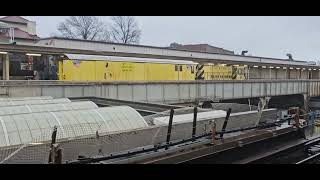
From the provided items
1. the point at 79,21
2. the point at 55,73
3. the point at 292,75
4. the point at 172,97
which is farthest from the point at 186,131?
the point at 79,21

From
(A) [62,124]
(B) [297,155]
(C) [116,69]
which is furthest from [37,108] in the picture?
(C) [116,69]

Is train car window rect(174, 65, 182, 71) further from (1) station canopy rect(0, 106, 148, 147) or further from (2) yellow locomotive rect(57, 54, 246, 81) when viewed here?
(1) station canopy rect(0, 106, 148, 147)

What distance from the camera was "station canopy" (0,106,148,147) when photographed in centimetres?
871

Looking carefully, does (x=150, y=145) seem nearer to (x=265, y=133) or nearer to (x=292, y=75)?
(x=265, y=133)

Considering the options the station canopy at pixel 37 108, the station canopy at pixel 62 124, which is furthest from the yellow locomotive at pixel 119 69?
the station canopy at pixel 62 124

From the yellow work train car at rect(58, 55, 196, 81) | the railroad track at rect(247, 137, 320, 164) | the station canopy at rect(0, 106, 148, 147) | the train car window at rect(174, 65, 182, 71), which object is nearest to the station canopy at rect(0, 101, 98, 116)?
the station canopy at rect(0, 106, 148, 147)

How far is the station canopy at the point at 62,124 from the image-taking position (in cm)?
871

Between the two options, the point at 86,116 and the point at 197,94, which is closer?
the point at 86,116

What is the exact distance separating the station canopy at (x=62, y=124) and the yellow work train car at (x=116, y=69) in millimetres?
18516

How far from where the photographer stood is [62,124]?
9805 mm

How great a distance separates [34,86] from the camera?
72.3ft

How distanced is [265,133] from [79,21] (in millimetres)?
76295

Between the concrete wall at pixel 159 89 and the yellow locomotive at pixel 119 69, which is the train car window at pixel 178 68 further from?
the concrete wall at pixel 159 89

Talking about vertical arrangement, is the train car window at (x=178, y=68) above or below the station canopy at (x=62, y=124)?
above
